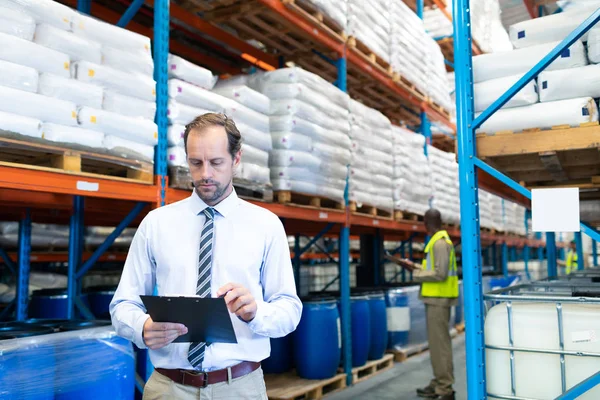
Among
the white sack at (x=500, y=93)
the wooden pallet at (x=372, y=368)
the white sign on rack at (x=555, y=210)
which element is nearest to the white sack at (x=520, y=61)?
the white sack at (x=500, y=93)

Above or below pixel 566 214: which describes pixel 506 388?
below

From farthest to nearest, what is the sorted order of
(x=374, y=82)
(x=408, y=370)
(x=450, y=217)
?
(x=450, y=217)
(x=374, y=82)
(x=408, y=370)

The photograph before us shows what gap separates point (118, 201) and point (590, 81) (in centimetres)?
349

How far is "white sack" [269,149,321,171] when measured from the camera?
205 inches

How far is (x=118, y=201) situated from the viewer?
4.41 metres

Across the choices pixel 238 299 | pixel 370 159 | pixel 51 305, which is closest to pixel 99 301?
pixel 51 305

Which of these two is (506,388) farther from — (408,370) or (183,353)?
(408,370)

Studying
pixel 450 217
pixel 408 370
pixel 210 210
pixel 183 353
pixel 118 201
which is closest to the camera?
pixel 183 353

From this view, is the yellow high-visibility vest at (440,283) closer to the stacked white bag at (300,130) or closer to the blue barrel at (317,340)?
the blue barrel at (317,340)

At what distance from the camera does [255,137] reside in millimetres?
4785

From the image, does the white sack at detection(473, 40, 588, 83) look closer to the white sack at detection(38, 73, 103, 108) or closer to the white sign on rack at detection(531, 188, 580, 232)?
the white sign on rack at detection(531, 188, 580, 232)

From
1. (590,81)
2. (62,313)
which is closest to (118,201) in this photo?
(62,313)

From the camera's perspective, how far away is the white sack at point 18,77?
9.32 ft

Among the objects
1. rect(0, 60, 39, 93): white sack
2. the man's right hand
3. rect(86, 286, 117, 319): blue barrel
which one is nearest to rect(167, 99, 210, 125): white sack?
rect(0, 60, 39, 93): white sack
